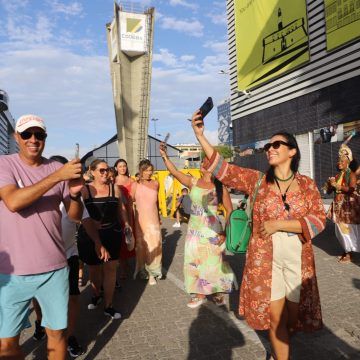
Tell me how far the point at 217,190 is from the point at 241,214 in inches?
61.8

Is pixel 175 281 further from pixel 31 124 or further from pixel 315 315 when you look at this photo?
pixel 31 124

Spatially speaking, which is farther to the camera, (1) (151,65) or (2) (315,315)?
(1) (151,65)

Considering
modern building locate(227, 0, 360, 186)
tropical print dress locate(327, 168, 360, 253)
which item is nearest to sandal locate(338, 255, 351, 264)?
tropical print dress locate(327, 168, 360, 253)

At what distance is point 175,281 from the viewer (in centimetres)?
620

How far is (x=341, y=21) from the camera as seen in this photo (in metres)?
18.3

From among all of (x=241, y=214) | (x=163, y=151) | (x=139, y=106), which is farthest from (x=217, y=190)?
(x=139, y=106)

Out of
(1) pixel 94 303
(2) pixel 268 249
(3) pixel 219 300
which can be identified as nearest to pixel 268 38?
(3) pixel 219 300

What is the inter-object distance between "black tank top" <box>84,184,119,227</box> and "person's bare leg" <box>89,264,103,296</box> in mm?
693

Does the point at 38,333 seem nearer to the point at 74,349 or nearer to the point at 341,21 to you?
the point at 74,349

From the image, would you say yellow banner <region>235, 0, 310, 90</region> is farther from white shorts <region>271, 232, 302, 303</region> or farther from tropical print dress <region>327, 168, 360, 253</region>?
white shorts <region>271, 232, 302, 303</region>

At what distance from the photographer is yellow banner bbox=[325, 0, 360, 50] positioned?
1689 centimetres

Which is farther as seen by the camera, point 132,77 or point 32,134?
point 132,77

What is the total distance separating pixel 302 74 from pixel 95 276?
20699mm

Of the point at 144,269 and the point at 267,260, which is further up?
the point at 267,260
